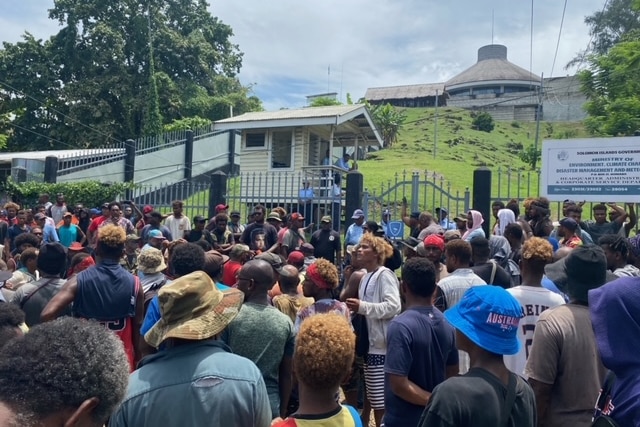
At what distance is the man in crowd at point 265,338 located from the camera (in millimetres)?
3432

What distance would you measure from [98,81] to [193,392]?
3421cm

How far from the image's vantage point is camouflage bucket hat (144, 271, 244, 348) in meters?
2.35

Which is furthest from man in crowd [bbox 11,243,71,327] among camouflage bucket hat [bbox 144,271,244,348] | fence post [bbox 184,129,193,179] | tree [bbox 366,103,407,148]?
tree [bbox 366,103,407,148]

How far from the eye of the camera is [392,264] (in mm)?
6977

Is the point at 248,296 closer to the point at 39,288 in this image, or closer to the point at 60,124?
the point at 39,288

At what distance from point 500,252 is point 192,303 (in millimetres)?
5161

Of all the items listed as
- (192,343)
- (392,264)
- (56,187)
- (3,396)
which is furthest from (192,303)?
(56,187)

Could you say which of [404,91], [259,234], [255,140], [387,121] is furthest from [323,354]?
[404,91]

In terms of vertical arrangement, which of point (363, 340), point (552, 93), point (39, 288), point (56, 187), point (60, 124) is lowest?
point (363, 340)

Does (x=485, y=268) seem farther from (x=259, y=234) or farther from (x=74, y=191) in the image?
(x=74, y=191)

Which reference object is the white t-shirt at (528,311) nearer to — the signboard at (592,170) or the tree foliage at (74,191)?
the signboard at (592,170)

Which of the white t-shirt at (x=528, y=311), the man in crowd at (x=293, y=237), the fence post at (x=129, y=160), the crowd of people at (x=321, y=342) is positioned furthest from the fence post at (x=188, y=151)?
the white t-shirt at (x=528, y=311)

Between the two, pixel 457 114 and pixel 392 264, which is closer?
pixel 392 264

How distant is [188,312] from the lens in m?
2.42
